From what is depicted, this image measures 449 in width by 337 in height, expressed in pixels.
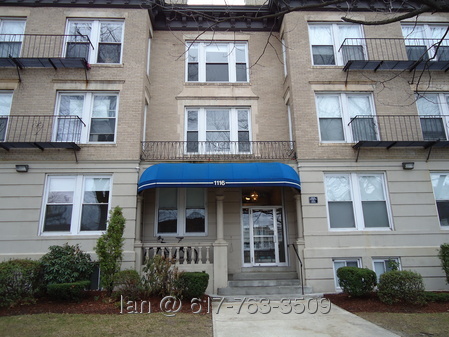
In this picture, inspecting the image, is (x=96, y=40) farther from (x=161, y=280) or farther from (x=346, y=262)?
(x=346, y=262)

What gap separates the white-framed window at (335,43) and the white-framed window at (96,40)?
8.10 metres

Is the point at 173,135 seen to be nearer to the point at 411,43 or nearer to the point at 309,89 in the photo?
the point at 309,89

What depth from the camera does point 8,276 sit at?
831 cm

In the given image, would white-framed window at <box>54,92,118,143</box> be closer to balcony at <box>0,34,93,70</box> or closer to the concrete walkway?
balcony at <box>0,34,93,70</box>

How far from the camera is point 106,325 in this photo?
6.80m

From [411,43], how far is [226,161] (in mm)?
9486

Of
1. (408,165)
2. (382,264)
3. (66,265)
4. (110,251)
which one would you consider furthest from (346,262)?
(66,265)

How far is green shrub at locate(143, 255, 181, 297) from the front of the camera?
8977mm

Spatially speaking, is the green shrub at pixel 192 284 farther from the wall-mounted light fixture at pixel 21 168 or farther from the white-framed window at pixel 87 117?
the wall-mounted light fixture at pixel 21 168

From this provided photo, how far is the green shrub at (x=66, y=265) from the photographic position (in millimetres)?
9163

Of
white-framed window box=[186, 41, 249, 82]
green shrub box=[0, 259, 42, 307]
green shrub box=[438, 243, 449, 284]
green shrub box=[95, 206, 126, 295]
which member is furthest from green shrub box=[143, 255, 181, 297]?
green shrub box=[438, 243, 449, 284]

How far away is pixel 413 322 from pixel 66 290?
881 cm

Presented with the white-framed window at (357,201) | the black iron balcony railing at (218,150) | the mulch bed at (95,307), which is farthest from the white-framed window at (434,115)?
the mulch bed at (95,307)

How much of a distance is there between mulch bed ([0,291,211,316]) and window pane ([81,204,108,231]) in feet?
8.52
